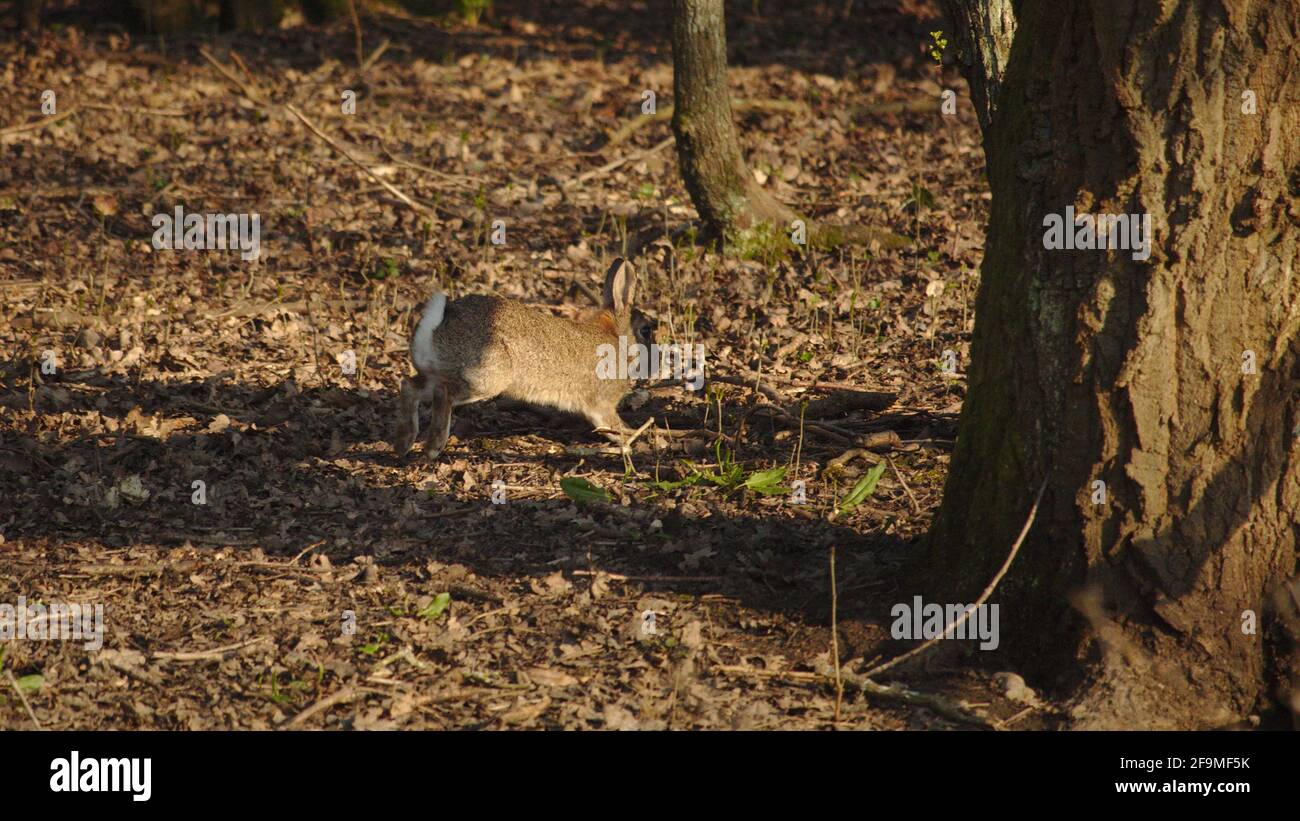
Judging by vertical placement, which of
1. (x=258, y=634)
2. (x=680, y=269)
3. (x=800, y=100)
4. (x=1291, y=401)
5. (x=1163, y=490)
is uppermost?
(x=800, y=100)

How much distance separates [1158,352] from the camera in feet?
14.0

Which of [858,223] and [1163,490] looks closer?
[1163,490]

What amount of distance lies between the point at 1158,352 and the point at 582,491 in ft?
9.23

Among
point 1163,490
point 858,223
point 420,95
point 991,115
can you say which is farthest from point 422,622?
point 420,95

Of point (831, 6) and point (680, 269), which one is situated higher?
point (831, 6)

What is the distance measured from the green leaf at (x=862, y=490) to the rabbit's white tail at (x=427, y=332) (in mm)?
2346

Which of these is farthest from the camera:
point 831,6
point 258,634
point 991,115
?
point 831,6

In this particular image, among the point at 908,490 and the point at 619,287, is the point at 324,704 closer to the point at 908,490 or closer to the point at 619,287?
the point at 908,490

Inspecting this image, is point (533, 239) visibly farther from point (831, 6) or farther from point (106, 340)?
point (831, 6)

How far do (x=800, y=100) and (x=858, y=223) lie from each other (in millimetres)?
3262

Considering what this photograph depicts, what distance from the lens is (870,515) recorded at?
586cm

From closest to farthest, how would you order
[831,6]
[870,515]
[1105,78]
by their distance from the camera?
1. [1105,78]
2. [870,515]
3. [831,6]

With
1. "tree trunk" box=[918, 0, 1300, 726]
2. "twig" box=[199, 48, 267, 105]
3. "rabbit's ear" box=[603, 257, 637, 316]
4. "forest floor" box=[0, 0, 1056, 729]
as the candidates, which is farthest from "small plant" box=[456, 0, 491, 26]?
"tree trunk" box=[918, 0, 1300, 726]

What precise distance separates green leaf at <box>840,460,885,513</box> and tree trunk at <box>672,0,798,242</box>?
156 inches
